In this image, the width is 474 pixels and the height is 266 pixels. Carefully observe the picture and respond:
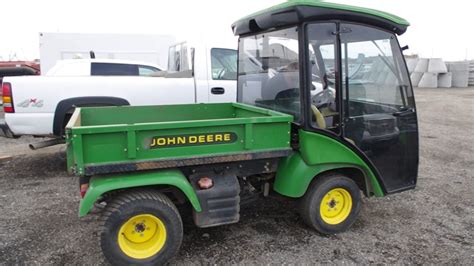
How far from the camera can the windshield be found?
3.66 m

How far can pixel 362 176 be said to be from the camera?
3850 mm

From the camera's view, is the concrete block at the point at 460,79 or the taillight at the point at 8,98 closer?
the taillight at the point at 8,98

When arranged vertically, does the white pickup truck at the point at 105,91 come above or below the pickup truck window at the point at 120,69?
below

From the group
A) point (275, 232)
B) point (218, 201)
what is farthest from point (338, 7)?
point (275, 232)

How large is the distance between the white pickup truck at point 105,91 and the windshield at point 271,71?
1570 mm

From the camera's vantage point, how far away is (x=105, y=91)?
5551 millimetres

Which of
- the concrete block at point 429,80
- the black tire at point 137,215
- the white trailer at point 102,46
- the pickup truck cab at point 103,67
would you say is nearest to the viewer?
the black tire at point 137,215

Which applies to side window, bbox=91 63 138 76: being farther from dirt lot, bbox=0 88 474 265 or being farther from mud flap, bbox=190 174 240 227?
mud flap, bbox=190 174 240 227

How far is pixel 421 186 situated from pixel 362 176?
5.64 ft

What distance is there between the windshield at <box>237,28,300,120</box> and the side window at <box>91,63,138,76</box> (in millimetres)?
4028

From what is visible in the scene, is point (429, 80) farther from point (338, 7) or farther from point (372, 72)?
point (338, 7)

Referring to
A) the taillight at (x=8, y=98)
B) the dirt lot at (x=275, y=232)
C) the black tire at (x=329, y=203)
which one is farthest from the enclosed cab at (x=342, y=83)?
the taillight at (x=8, y=98)

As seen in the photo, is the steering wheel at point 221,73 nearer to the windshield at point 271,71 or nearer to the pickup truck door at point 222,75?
the pickup truck door at point 222,75

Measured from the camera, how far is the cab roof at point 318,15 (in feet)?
10.8
